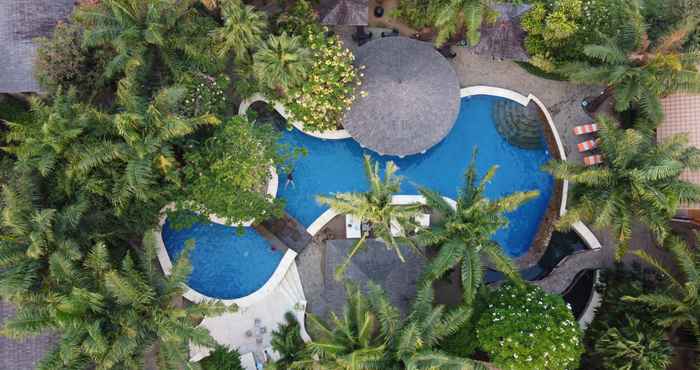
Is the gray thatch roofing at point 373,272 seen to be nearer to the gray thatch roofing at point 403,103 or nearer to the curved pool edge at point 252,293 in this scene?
the curved pool edge at point 252,293

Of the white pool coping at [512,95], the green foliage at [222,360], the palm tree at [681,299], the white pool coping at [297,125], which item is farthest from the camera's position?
the white pool coping at [512,95]

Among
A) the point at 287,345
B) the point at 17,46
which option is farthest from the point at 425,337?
the point at 17,46

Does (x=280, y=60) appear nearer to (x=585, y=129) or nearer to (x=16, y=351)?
(x=585, y=129)

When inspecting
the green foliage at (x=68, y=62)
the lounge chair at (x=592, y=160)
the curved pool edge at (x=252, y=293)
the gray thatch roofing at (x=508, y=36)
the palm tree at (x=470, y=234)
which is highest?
the gray thatch roofing at (x=508, y=36)

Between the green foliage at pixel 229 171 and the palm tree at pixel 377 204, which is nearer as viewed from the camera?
the palm tree at pixel 377 204

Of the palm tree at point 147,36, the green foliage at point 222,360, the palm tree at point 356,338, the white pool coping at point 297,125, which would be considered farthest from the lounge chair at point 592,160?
the green foliage at point 222,360

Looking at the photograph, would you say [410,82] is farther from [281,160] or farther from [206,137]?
[206,137]

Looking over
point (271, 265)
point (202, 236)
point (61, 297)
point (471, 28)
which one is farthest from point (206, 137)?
point (471, 28)

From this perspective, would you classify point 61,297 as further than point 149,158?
No
